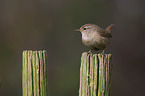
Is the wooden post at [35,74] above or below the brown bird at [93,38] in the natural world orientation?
below

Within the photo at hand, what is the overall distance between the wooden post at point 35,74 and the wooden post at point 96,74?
35 centimetres

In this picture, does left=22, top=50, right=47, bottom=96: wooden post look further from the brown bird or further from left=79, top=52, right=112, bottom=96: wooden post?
the brown bird

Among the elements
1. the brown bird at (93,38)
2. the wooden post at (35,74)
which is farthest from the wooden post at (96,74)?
the brown bird at (93,38)

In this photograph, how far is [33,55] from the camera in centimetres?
212

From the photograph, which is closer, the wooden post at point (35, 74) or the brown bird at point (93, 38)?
the wooden post at point (35, 74)

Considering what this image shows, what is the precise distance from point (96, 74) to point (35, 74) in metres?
0.55

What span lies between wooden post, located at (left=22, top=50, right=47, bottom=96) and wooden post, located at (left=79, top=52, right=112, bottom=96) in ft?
1.16

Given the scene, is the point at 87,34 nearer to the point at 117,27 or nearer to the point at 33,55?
the point at 33,55

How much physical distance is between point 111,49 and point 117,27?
627 mm

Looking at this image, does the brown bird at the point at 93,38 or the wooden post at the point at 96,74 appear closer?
the wooden post at the point at 96,74

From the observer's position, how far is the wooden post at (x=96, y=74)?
204 cm

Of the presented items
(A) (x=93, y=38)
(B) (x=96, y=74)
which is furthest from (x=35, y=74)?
(A) (x=93, y=38)

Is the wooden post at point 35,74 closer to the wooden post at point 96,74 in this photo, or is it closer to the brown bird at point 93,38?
the wooden post at point 96,74

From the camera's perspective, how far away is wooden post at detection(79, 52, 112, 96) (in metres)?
2.04
